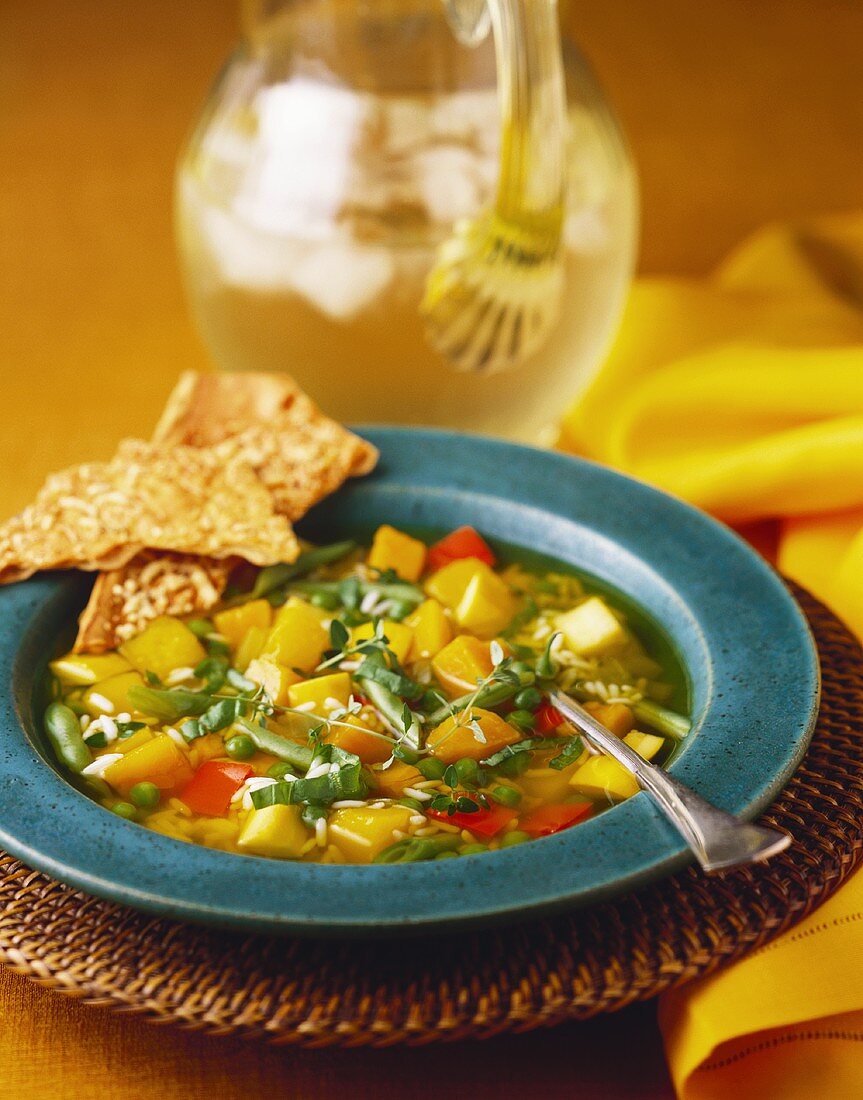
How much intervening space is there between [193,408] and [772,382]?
62.2 inches

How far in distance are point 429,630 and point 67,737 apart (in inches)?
29.7

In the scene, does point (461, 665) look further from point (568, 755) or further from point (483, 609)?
point (568, 755)

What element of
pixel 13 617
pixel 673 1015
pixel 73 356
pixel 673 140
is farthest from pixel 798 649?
pixel 673 140

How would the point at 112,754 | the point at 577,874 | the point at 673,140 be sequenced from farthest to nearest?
the point at 673,140
the point at 112,754
the point at 577,874

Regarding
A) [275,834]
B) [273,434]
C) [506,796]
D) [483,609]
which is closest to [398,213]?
[273,434]

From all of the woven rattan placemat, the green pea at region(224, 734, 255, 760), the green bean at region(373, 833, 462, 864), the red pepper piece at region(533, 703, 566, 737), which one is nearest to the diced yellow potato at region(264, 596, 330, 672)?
the green pea at region(224, 734, 255, 760)

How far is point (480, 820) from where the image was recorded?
225 cm

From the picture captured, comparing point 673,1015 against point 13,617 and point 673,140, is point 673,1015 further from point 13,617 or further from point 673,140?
point 673,140

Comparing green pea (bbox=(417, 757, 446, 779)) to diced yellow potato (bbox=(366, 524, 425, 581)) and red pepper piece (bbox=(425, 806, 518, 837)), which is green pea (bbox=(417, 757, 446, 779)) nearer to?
red pepper piece (bbox=(425, 806, 518, 837))

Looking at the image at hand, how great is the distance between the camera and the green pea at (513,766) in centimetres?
238

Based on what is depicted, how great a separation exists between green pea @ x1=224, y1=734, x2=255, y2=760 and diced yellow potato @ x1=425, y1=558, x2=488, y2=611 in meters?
0.65

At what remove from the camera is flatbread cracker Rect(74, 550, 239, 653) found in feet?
9.04

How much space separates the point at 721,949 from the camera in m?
1.91

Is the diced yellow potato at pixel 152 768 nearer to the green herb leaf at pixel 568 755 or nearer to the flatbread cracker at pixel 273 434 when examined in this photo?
the green herb leaf at pixel 568 755
